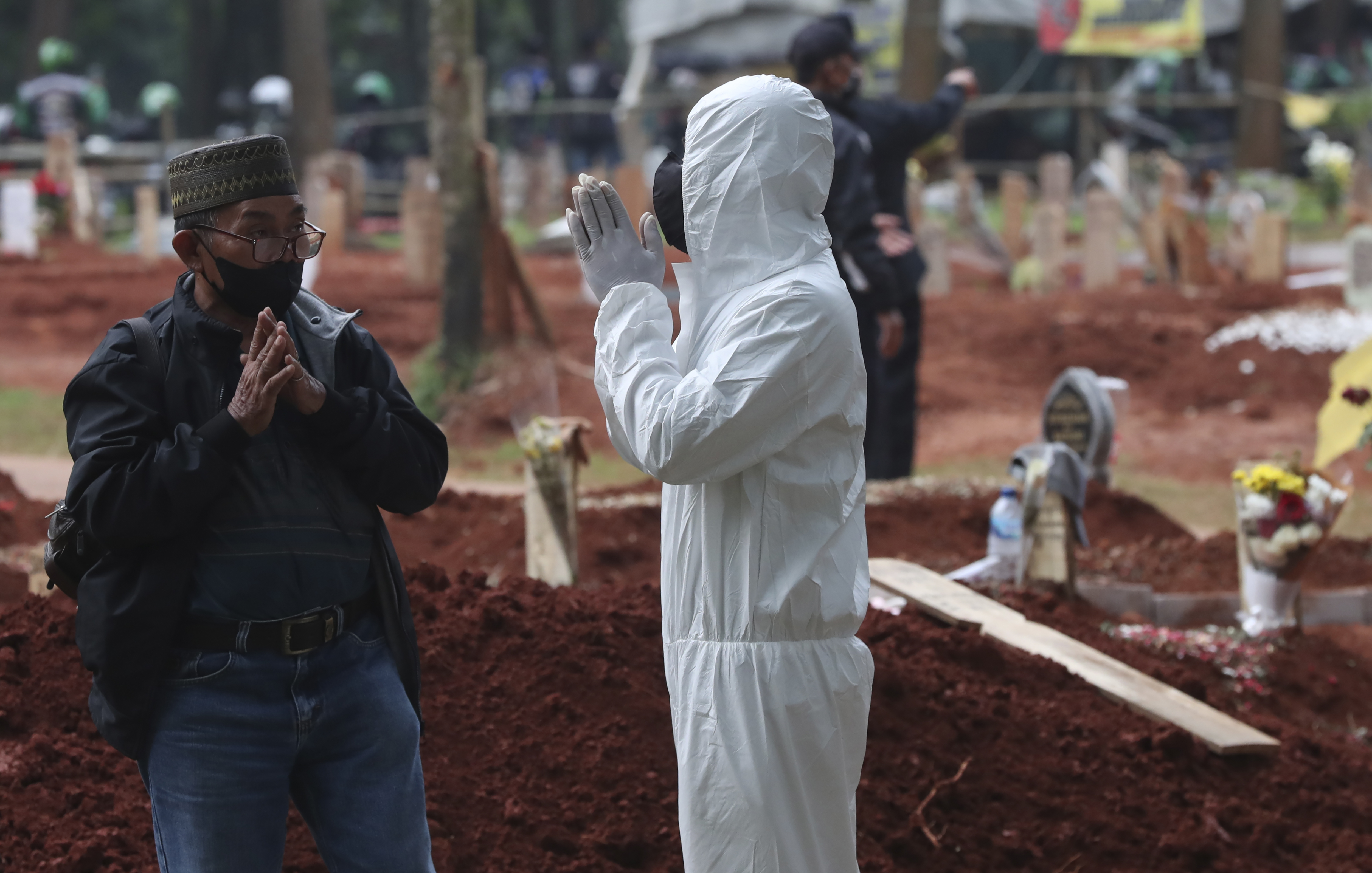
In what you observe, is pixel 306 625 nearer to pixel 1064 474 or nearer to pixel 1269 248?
pixel 1064 474

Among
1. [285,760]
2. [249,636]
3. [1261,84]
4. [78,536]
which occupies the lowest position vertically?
[1261,84]

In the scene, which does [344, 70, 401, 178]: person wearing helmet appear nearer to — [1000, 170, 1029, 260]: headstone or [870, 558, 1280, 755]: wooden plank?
[1000, 170, 1029, 260]: headstone

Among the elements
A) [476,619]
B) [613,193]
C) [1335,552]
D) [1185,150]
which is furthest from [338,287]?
[1185,150]

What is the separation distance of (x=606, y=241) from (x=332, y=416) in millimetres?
595

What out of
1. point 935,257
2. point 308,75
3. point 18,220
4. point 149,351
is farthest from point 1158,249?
point 149,351

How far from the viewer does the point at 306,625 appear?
9.04 feet

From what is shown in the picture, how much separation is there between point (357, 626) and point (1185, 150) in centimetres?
2560

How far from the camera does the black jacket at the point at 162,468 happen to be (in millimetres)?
2613

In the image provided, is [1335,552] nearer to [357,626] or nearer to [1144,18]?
[357,626]

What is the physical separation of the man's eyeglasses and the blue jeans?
0.68 metres

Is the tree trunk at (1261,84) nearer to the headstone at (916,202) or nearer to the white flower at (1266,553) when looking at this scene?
the headstone at (916,202)

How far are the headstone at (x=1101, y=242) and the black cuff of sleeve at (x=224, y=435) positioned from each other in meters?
14.8

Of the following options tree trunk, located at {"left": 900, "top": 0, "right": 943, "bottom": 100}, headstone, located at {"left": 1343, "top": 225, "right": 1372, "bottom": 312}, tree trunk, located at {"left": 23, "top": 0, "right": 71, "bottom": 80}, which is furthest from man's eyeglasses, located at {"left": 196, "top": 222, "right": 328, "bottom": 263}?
tree trunk, located at {"left": 23, "top": 0, "right": 71, "bottom": 80}

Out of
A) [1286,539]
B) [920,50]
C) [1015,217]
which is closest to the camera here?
[1286,539]
